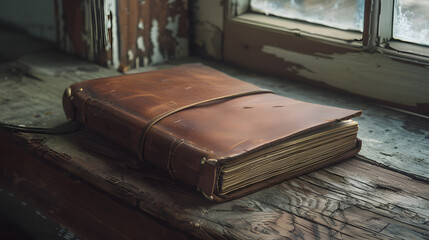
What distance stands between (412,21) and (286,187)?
→ 561 mm

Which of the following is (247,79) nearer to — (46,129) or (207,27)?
(207,27)

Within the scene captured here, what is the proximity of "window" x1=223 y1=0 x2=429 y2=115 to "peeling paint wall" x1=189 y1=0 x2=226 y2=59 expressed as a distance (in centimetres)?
3

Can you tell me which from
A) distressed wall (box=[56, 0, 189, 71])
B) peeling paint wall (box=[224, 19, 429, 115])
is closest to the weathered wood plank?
distressed wall (box=[56, 0, 189, 71])

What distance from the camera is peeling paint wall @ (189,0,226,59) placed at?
165cm

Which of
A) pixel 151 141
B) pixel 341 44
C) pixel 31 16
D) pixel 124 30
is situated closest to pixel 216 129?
pixel 151 141

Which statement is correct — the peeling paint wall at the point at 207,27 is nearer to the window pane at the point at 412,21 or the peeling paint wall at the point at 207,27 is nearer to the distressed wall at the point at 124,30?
the distressed wall at the point at 124,30

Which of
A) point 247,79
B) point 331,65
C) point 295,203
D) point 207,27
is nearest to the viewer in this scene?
point 295,203

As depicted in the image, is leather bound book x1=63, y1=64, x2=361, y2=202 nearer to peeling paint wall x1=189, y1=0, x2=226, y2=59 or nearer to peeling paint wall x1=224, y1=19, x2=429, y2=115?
peeling paint wall x1=224, y1=19, x2=429, y2=115

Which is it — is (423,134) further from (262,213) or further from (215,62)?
(215,62)

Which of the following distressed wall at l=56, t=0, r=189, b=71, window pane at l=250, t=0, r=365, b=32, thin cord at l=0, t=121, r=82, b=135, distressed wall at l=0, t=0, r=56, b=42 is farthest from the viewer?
distressed wall at l=0, t=0, r=56, b=42

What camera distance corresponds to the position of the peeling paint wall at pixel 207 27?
165cm

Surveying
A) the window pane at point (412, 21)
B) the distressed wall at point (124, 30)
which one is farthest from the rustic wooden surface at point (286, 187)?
the distressed wall at point (124, 30)

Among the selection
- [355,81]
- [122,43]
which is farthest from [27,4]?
[355,81]

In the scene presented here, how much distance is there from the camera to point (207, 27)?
1.69 meters
